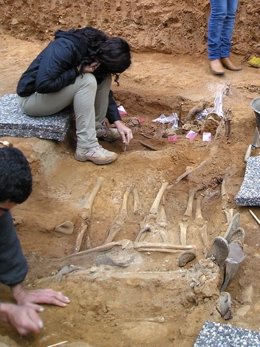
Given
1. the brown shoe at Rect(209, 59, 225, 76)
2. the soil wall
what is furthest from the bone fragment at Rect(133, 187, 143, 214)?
the soil wall

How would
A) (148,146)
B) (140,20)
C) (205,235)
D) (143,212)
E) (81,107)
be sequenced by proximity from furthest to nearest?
(140,20)
(148,146)
(81,107)
(143,212)
(205,235)

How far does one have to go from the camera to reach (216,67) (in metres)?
6.55

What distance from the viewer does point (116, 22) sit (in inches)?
289

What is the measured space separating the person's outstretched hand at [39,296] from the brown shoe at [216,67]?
4.06 m

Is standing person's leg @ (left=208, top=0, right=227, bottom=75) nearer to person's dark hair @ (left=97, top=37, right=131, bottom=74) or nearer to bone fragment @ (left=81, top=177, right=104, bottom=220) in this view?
person's dark hair @ (left=97, top=37, right=131, bottom=74)

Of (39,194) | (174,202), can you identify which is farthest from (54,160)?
(174,202)

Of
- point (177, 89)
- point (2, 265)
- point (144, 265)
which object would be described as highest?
point (2, 265)

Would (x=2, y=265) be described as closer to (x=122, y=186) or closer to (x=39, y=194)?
(x=39, y=194)

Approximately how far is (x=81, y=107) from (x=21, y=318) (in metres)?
2.29

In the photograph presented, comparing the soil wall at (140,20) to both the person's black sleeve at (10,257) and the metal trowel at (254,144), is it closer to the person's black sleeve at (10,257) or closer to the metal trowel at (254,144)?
the metal trowel at (254,144)

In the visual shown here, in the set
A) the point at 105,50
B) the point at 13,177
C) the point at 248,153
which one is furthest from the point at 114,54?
the point at 13,177

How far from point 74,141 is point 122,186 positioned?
33.9 inches

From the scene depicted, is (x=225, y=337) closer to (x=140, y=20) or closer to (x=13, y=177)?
(x=13, y=177)

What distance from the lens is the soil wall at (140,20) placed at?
7129 mm
